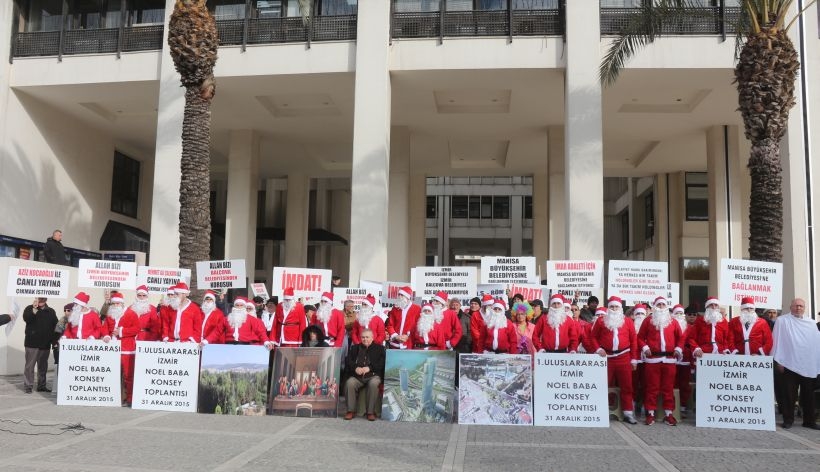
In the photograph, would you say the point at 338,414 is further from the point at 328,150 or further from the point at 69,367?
the point at 328,150

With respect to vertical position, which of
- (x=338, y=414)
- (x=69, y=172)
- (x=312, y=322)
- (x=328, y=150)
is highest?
(x=328, y=150)

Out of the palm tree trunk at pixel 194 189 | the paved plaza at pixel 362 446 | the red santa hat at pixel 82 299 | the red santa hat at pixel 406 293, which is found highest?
the palm tree trunk at pixel 194 189

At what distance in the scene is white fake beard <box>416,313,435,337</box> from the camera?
38.4 feet

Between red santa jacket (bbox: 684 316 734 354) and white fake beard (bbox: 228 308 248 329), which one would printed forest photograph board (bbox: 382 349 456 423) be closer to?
white fake beard (bbox: 228 308 248 329)

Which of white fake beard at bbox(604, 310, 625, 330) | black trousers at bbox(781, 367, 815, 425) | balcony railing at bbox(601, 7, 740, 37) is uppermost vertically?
balcony railing at bbox(601, 7, 740, 37)

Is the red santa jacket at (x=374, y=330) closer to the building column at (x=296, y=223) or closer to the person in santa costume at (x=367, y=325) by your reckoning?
the person in santa costume at (x=367, y=325)

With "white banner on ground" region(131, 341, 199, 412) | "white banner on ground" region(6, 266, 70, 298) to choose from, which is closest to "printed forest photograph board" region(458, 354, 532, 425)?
"white banner on ground" region(131, 341, 199, 412)

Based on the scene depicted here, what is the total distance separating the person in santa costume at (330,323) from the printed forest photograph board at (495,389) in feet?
8.71

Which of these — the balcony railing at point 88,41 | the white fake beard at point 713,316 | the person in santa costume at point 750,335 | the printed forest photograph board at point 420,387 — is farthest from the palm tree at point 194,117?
the person in santa costume at point 750,335

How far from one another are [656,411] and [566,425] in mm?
1755

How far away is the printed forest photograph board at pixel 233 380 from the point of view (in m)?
10.8

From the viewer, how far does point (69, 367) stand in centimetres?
1146

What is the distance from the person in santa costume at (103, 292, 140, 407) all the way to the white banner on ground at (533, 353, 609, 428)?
6457 mm

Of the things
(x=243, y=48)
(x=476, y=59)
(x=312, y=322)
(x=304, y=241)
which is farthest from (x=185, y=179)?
(x=304, y=241)
